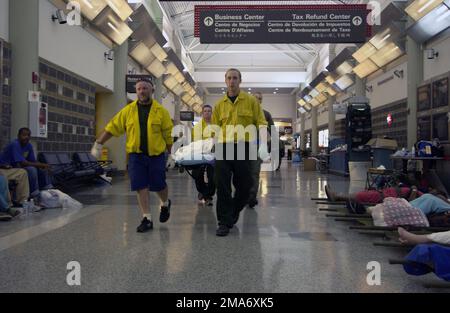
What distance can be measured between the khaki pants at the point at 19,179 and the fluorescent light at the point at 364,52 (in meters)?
12.8

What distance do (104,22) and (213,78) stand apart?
75.7ft

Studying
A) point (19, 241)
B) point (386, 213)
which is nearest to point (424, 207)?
point (386, 213)

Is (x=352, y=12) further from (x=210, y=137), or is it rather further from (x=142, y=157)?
(x=142, y=157)

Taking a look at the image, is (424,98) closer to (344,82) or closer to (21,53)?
(21,53)

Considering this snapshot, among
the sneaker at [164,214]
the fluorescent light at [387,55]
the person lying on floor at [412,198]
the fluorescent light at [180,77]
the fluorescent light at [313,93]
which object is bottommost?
the sneaker at [164,214]

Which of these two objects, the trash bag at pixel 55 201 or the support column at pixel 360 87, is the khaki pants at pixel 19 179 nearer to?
the trash bag at pixel 55 201

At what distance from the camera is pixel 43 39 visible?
8578mm

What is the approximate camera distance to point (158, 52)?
17703 mm

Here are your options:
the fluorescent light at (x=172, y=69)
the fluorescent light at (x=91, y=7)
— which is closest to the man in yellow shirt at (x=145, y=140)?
the fluorescent light at (x=91, y=7)

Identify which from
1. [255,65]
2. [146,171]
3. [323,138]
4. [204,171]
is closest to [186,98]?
[255,65]

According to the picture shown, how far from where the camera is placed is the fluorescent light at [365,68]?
55.0 ft

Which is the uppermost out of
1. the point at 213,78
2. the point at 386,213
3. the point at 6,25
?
the point at 213,78

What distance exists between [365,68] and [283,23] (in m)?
8.05

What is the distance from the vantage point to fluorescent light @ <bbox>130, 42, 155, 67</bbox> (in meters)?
15.4
